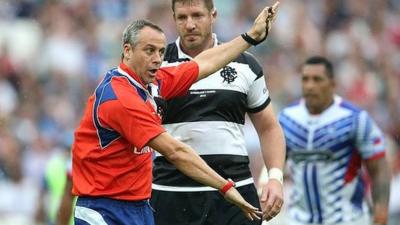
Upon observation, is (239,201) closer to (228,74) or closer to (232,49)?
(232,49)

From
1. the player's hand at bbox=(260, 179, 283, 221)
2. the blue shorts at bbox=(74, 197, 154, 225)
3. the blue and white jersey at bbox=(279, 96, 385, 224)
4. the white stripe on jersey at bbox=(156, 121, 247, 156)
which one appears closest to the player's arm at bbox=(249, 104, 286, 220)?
the player's hand at bbox=(260, 179, 283, 221)

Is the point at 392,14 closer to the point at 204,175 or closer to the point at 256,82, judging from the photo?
the point at 256,82

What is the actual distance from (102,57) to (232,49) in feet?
32.2

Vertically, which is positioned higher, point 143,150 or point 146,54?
point 146,54

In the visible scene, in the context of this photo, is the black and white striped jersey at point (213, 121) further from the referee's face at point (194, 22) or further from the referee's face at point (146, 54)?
the referee's face at point (146, 54)

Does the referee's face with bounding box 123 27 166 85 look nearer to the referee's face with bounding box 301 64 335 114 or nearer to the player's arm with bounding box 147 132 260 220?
the player's arm with bounding box 147 132 260 220

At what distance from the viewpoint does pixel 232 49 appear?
28.4 feet

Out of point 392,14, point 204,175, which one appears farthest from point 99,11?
point 204,175

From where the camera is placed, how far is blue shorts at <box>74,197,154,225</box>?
313 inches

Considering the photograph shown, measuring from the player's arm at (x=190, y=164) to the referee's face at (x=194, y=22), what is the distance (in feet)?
4.62

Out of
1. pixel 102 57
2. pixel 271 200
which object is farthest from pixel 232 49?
pixel 102 57

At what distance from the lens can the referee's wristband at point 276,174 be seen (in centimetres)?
884

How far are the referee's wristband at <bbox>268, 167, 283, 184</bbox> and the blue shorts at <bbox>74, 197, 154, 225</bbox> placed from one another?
1.20m

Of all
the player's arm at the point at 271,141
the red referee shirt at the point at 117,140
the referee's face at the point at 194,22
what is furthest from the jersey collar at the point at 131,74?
the player's arm at the point at 271,141
